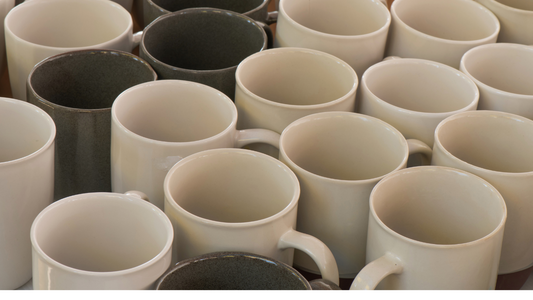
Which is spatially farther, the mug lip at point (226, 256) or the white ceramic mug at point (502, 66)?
the white ceramic mug at point (502, 66)

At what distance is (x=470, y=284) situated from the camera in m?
0.45

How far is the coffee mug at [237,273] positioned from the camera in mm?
428

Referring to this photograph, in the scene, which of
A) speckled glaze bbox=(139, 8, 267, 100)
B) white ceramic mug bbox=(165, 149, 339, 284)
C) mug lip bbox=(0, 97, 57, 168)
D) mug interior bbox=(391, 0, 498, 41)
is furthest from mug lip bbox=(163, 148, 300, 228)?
mug interior bbox=(391, 0, 498, 41)

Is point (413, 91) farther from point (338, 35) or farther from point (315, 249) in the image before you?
point (315, 249)

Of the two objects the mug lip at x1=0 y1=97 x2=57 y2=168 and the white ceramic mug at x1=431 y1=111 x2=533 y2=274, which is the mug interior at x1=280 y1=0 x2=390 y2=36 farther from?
the mug lip at x1=0 y1=97 x2=57 y2=168

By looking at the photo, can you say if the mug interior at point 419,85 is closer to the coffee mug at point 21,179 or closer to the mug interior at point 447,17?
the mug interior at point 447,17

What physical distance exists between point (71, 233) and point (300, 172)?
20cm

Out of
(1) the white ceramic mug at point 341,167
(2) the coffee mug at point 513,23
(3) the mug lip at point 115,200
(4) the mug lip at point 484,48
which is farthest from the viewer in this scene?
(2) the coffee mug at point 513,23

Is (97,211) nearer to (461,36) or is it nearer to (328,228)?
(328,228)

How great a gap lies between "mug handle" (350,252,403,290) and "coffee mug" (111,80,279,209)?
16 cm

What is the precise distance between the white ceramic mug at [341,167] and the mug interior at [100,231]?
0.14 metres

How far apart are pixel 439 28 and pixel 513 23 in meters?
0.11

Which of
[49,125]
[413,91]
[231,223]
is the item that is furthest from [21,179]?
[413,91]

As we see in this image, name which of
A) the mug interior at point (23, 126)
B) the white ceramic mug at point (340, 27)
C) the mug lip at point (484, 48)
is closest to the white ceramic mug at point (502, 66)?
the mug lip at point (484, 48)
